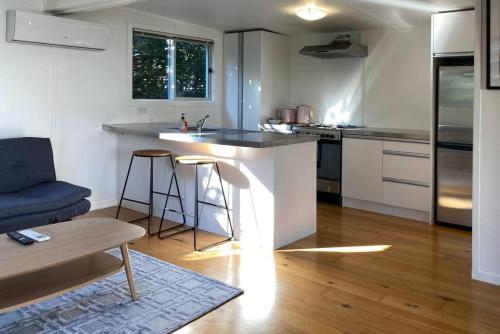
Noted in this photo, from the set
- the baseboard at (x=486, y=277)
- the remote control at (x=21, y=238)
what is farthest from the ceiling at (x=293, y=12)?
the remote control at (x=21, y=238)

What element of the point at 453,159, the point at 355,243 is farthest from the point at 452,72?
the point at 355,243

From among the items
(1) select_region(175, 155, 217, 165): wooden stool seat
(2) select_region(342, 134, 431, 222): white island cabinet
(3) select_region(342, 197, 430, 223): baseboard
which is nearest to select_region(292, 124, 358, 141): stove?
(2) select_region(342, 134, 431, 222): white island cabinet

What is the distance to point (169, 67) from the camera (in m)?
5.59

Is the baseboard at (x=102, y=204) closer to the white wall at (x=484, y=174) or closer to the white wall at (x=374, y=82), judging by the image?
the white wall at (x=374, y=82)

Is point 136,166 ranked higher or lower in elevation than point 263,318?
higher

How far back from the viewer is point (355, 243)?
3.90 metres

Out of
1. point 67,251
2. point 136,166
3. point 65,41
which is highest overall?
point 65,41

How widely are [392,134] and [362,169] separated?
21.4 inches

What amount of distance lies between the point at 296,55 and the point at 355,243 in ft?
11.1

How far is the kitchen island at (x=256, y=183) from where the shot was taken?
3.66 metres

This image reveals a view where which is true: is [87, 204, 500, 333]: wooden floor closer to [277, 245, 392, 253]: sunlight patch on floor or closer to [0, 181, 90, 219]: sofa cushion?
[277, 245, 392, 253]: sunlight patch on floor

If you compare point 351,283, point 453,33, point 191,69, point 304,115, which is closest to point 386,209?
point 304,115

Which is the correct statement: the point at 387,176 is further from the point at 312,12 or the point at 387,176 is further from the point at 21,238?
the point at 21,238

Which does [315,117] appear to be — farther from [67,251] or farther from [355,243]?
[67,251]
